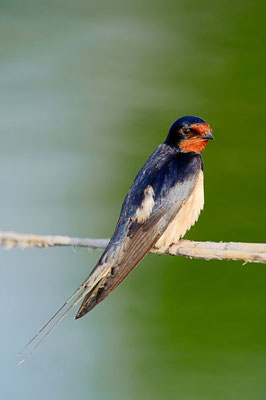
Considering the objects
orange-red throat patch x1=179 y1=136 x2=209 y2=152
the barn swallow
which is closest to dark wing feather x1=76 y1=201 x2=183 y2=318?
the barn swallow

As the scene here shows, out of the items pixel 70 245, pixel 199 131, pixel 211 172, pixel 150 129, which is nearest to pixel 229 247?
pixel 70 245

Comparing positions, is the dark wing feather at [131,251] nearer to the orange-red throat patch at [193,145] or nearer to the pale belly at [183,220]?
Result: the pale belly at [183,220]

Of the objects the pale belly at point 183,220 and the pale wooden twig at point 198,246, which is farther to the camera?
the pale belly at point 183,220

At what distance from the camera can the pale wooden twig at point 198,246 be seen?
0.83 meters

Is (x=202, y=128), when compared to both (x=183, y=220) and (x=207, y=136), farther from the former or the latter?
(x=183, y=220)

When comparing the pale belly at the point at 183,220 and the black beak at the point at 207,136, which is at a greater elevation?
the black beak at the point at 207,136

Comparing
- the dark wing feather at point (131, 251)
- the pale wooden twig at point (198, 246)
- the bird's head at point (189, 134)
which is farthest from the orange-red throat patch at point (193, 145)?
the pale wooden twig at point (198, 246)

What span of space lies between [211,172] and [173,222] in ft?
0.83

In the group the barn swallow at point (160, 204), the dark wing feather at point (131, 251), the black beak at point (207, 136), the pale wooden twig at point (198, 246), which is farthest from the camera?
the black beak at point (207, 136)

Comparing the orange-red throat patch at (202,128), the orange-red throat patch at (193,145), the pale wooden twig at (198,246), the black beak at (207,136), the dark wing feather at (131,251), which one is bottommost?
the dark wing feather at (131,251)

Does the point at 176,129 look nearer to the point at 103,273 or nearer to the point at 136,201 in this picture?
the point at 136,201

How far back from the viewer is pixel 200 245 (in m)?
1.00

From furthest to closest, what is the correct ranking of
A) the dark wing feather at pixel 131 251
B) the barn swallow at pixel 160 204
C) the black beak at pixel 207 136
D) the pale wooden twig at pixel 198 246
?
the black beak at pixel 207 136 → the barn swallow at pixel 160 204 → the dark wing feather at pixel 131 251 → the pale wooden twig at pixel 198 246

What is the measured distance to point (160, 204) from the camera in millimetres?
1273
